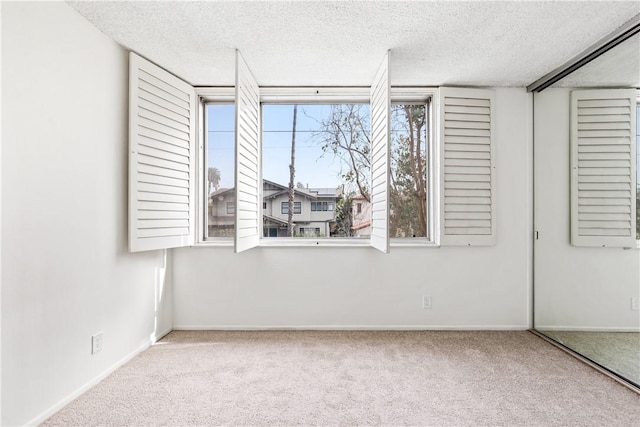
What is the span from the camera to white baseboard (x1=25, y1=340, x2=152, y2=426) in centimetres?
172

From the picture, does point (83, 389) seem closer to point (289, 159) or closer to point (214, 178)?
point (214, 178)

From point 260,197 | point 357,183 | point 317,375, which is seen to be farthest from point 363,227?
point 317,375

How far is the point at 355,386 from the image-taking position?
2062 millimetres

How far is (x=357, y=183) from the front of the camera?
3254 mm

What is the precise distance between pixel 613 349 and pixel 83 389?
3.31 metres

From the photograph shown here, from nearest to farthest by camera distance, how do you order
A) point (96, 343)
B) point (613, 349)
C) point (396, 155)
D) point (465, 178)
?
1. point (96, 343)
2. point (613, 349)
3. point (465, 178)
4. point (396, 155)

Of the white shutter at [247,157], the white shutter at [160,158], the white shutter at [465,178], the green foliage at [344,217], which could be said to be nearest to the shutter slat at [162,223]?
the white shutter at [160,158]

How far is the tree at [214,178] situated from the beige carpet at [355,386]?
4.59 feet

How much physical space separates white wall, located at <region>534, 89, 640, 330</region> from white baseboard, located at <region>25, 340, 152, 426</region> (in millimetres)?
3281

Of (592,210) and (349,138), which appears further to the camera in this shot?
(349,138)

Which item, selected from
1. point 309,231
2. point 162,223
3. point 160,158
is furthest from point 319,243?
point 160,158

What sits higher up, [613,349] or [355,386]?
[613,349]

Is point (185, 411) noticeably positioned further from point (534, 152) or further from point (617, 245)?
point (534, 152)

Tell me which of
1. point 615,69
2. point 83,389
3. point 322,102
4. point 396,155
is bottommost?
point 83,389
